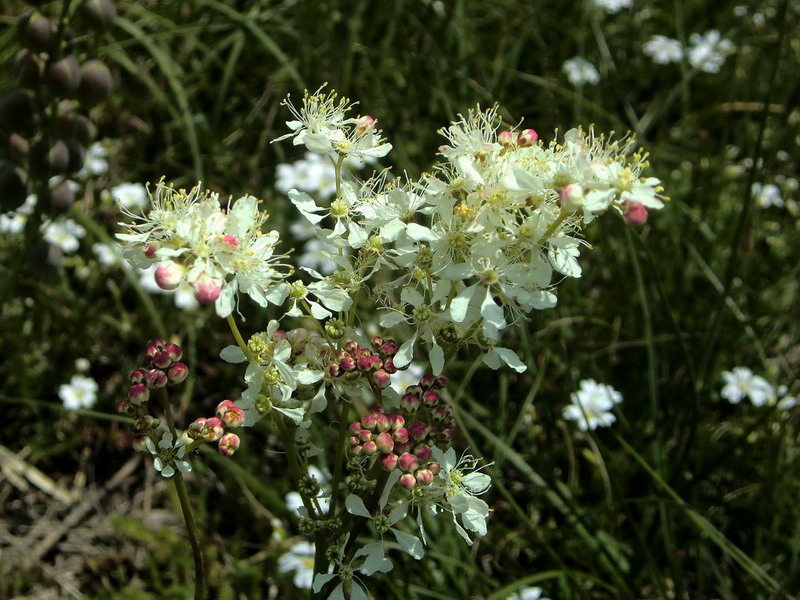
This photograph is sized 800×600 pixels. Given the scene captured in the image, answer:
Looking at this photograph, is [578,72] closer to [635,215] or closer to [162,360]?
[635,215]

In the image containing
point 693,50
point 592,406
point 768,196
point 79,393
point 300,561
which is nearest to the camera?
point 300,561

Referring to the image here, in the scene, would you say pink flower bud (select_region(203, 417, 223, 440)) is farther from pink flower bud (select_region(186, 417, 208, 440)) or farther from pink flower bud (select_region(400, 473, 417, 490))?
pink flower bud (select_region(400, 473, 417, 490))

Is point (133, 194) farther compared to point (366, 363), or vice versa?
point (133, 194)

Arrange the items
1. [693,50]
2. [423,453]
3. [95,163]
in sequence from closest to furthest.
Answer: [423,453] → [95,163] → [693,50]

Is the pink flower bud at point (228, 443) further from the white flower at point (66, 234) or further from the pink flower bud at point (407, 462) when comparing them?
the white flower at point (66, 234)

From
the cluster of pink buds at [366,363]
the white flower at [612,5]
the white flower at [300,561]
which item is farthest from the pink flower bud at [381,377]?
the white flower at [612,5]

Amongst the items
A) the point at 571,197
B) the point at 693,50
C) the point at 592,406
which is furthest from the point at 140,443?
the point at 693,50

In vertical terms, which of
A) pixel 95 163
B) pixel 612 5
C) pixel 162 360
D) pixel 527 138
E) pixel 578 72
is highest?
pixel 612 5

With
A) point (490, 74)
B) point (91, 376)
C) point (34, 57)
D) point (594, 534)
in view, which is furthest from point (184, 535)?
point (490, 74)
